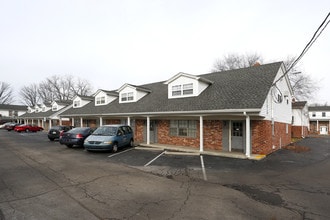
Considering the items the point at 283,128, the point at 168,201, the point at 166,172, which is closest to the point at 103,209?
the point at 168,201

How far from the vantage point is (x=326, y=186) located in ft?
20.5

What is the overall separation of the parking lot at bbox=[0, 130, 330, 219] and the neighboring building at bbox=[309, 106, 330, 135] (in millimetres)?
42187

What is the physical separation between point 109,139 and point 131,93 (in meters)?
9.09

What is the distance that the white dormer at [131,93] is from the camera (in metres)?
19.7

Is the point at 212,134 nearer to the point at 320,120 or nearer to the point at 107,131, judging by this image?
the point at 107,131

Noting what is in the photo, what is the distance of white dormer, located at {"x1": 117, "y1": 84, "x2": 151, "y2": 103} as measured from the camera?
64.7ft

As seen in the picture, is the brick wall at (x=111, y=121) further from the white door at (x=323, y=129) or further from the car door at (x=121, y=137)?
the white door at (x=323, y=129)

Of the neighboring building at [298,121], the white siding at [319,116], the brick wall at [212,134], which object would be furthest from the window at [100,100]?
the white siding at [319,116]

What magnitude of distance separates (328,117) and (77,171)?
175ft

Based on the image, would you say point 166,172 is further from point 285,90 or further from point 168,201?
point 285,90

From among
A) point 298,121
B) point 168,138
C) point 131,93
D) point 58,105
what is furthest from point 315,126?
point 58,105

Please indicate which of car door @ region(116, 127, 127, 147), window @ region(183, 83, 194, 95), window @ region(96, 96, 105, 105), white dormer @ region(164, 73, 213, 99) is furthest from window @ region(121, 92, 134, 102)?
car door @ region(116, 127, 127, 147)

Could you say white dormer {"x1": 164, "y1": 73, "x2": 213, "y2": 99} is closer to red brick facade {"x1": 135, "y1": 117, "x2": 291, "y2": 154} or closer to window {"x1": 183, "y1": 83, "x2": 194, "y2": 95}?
window {"x1": 183, "y1": 83, "x2": 194, "y2": 95}

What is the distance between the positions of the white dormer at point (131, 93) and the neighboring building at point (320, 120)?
4054 centimetres
